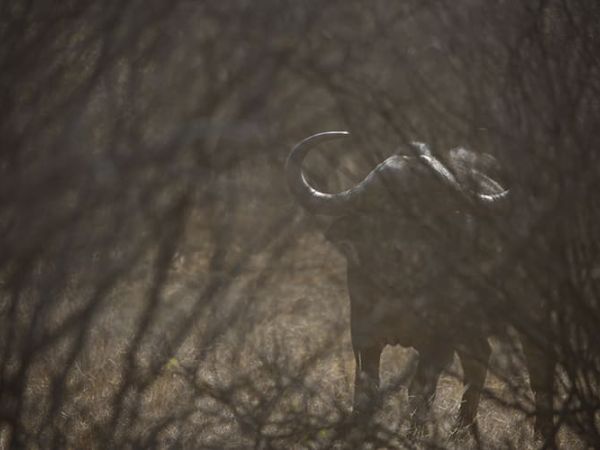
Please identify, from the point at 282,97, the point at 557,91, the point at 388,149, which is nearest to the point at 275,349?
the point at 388,149

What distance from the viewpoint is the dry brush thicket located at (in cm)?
373

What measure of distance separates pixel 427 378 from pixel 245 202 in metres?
3.07

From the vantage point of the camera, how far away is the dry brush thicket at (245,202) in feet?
12.2

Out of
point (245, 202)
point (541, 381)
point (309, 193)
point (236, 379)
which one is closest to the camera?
point (541, 381)

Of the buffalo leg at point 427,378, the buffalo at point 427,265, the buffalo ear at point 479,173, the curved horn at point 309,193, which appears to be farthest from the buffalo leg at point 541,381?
the curved horn at point 309,193

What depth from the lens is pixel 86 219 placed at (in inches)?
234

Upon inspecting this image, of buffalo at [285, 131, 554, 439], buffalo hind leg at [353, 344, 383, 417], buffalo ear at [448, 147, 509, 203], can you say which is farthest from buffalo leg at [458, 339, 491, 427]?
buffalo ear at [448, 147, 509, 203]

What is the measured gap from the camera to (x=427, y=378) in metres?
3.88

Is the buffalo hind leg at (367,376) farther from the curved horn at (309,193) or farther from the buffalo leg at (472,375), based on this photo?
the curved horn at (309,193)

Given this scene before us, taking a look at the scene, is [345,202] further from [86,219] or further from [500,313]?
[86,219]

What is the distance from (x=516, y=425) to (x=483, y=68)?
2.38m

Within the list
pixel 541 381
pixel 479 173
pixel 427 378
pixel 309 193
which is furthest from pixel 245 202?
pixel 541 381

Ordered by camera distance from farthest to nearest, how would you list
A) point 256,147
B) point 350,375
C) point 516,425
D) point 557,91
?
1. point 256,147
2. point 557,91
3. point 350,375
4. point 516,425

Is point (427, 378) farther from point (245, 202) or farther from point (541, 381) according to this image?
point (245, 202)
